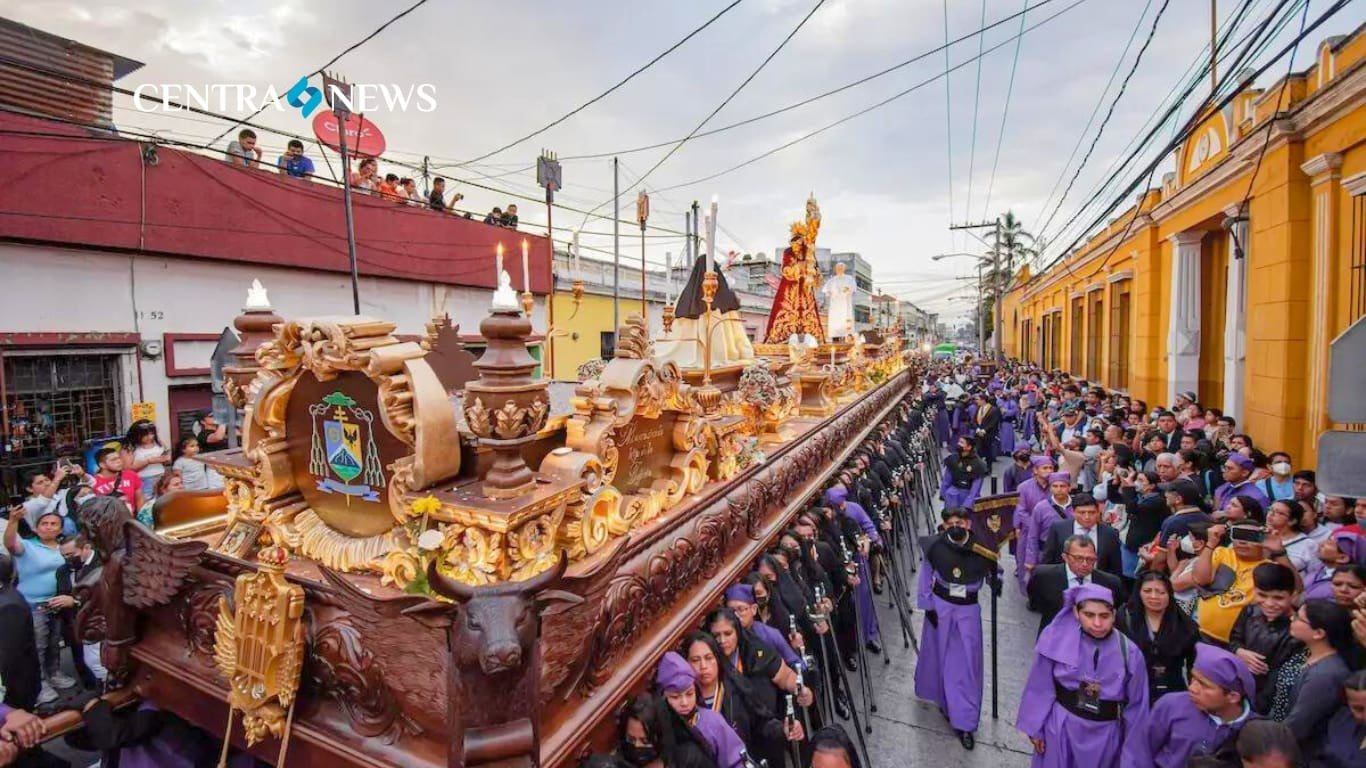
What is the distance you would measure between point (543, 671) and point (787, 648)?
237cm

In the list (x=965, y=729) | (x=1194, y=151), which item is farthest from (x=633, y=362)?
(x=1194, y=151)

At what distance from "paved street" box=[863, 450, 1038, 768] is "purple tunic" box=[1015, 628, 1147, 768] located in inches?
46.7

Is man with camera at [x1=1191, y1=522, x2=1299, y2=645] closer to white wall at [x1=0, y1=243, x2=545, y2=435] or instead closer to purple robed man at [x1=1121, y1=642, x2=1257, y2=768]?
purple robed man at [x1=1121, y1=642, x2=1257, y2=768]

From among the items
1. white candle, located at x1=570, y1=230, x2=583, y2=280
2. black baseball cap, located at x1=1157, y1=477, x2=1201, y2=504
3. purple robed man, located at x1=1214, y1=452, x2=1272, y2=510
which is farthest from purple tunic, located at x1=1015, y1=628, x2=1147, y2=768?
white candle, located at x1=570, y1=230, x2=583, y2=280

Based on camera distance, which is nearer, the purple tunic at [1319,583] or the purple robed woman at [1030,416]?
the purple tunic at [1319,583]

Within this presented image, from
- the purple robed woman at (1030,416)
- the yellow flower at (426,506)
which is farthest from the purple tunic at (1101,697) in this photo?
the purple robed woman at (1030,416)

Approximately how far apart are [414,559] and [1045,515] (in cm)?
697

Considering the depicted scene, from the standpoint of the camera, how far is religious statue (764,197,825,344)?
11727mm

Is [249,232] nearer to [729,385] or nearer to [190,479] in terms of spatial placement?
[190,479]

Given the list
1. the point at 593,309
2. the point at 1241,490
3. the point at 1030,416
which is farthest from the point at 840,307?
the point at 593,309

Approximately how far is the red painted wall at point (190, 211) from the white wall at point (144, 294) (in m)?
0.28

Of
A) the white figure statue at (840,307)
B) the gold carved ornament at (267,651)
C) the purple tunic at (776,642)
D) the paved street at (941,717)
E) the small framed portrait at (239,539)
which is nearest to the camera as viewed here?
the gold carved ornament at (267,651)

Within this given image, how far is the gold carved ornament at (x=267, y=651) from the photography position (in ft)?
8.60

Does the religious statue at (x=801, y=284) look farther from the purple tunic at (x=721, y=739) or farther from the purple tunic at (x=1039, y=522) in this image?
the purple tunic at (x=721, y=739)
